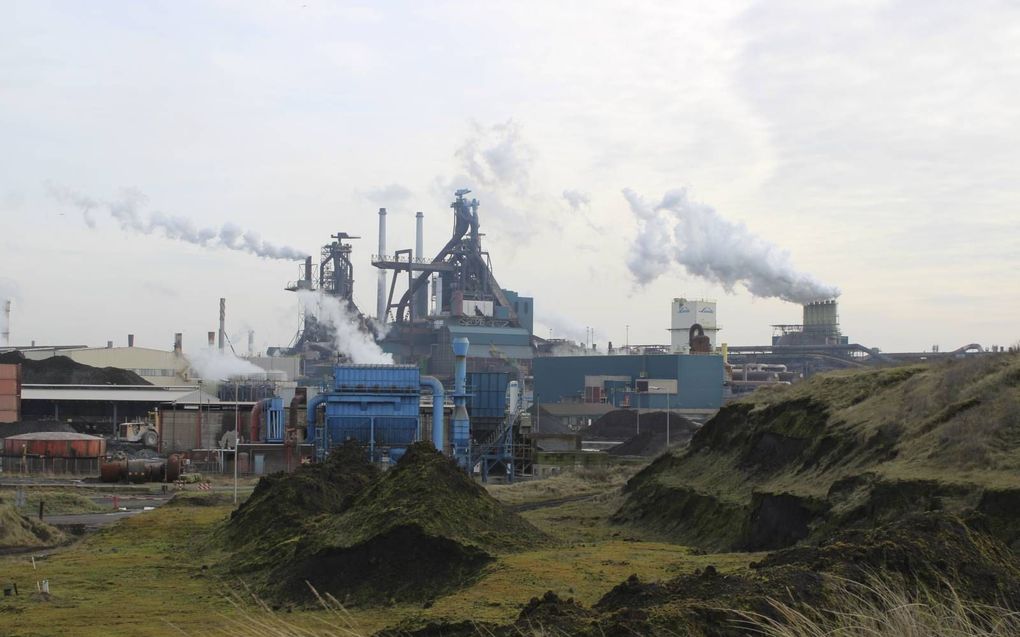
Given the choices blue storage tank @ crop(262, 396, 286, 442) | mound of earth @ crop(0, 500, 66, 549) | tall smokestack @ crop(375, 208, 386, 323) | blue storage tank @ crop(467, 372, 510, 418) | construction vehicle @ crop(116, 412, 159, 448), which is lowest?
mound of earth @ crop(0, 500, 66, 549)

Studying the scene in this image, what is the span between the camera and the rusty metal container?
7656 centimetres

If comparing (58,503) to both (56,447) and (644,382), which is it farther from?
(644,382)

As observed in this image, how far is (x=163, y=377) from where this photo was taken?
14862 cm

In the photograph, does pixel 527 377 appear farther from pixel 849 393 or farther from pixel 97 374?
pixel 849 393

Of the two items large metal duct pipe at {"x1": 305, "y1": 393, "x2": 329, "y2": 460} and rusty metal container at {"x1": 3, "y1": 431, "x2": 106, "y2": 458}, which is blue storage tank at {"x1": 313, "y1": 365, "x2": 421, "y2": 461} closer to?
large metal duct pipe at {"x1": 305, "y1": 393, "x2": 329, "y2": 460}

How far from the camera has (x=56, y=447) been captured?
77188mm

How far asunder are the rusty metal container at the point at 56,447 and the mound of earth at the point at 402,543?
4821 centimetres

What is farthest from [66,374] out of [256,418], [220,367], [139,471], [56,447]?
[139,471]

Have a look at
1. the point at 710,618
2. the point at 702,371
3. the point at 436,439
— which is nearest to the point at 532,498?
the point at 436,439

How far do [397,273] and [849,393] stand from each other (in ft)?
511

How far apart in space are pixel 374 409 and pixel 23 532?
1405 inches

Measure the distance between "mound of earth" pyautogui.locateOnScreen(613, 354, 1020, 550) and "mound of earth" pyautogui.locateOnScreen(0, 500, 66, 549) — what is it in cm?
2055

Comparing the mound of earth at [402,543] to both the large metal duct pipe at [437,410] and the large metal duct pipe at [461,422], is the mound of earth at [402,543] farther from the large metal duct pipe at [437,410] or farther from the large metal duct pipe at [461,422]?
the large metal duct pipe at [437,410]

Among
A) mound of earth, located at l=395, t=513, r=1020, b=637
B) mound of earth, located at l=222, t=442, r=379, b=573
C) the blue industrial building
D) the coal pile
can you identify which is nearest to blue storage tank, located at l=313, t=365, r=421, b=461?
the coal pile
